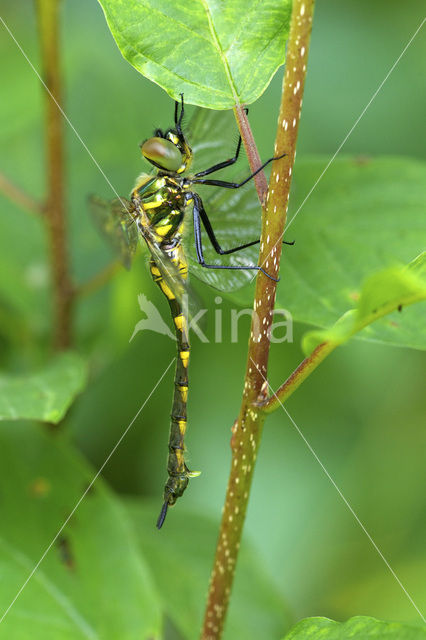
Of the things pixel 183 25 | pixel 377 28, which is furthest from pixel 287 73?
pixel 377 28

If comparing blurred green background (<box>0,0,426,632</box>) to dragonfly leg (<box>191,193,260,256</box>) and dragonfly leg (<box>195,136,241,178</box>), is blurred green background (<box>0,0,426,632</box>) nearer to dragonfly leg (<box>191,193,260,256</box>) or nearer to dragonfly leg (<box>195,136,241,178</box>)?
dragonfly leg (<box>191,193,260,256</box>)

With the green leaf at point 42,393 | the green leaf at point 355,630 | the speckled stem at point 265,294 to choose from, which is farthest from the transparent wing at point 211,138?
the green leaf at point 355,630

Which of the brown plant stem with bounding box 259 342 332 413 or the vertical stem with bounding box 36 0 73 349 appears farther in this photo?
the vertical stem with bounding box 36 0 73 349

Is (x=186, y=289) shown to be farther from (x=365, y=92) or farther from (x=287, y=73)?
(x=365, y=92)

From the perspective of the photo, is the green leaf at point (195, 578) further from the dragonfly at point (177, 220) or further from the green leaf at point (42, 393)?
the green leaf at point (42, 393)

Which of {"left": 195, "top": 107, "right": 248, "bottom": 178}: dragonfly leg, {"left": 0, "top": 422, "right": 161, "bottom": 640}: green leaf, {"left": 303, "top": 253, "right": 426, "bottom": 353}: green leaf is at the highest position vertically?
{"left": 195, "top": 107, "right": 248, "bottom": 178}: dragonfly leg

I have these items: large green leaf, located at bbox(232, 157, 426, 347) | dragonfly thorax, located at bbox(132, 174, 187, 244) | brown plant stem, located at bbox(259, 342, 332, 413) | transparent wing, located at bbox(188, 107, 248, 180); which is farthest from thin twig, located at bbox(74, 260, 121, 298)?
brown plant stem, located at bbox(259, 342, 332, 413)
